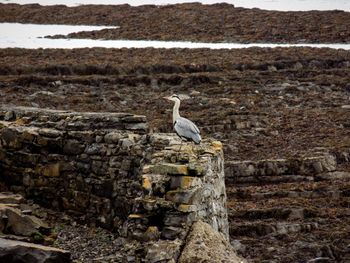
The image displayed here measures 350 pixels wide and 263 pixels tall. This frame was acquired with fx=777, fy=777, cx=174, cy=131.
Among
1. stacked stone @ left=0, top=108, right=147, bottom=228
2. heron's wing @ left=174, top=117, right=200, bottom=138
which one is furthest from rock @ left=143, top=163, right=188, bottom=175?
stacked stone @ left=0, top=108, right=147, bottom=228

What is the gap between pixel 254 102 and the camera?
29.6 metres

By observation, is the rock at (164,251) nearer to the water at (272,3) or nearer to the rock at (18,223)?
the rock at (18,223)

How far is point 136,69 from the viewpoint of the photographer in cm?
3541

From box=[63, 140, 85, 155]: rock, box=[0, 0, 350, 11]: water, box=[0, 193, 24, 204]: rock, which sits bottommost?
box=[0, 193, 24, 204]: rock

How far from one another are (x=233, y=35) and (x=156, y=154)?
125 feet

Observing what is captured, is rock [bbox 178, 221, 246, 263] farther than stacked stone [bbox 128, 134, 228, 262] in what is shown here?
No

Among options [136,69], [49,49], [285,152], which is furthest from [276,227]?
[49,49]

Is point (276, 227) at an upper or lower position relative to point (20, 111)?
lower

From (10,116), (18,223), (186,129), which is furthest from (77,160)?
(186,129)

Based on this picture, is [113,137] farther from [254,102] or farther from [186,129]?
[254,102]

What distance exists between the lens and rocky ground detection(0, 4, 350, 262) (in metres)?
18.1

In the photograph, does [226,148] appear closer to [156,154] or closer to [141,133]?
[141,133]

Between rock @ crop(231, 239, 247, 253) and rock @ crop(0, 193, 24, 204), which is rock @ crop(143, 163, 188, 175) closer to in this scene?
rock @ crop(0, 193, 24, 204)

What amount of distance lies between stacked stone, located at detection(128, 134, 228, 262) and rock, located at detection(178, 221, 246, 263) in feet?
0.43
